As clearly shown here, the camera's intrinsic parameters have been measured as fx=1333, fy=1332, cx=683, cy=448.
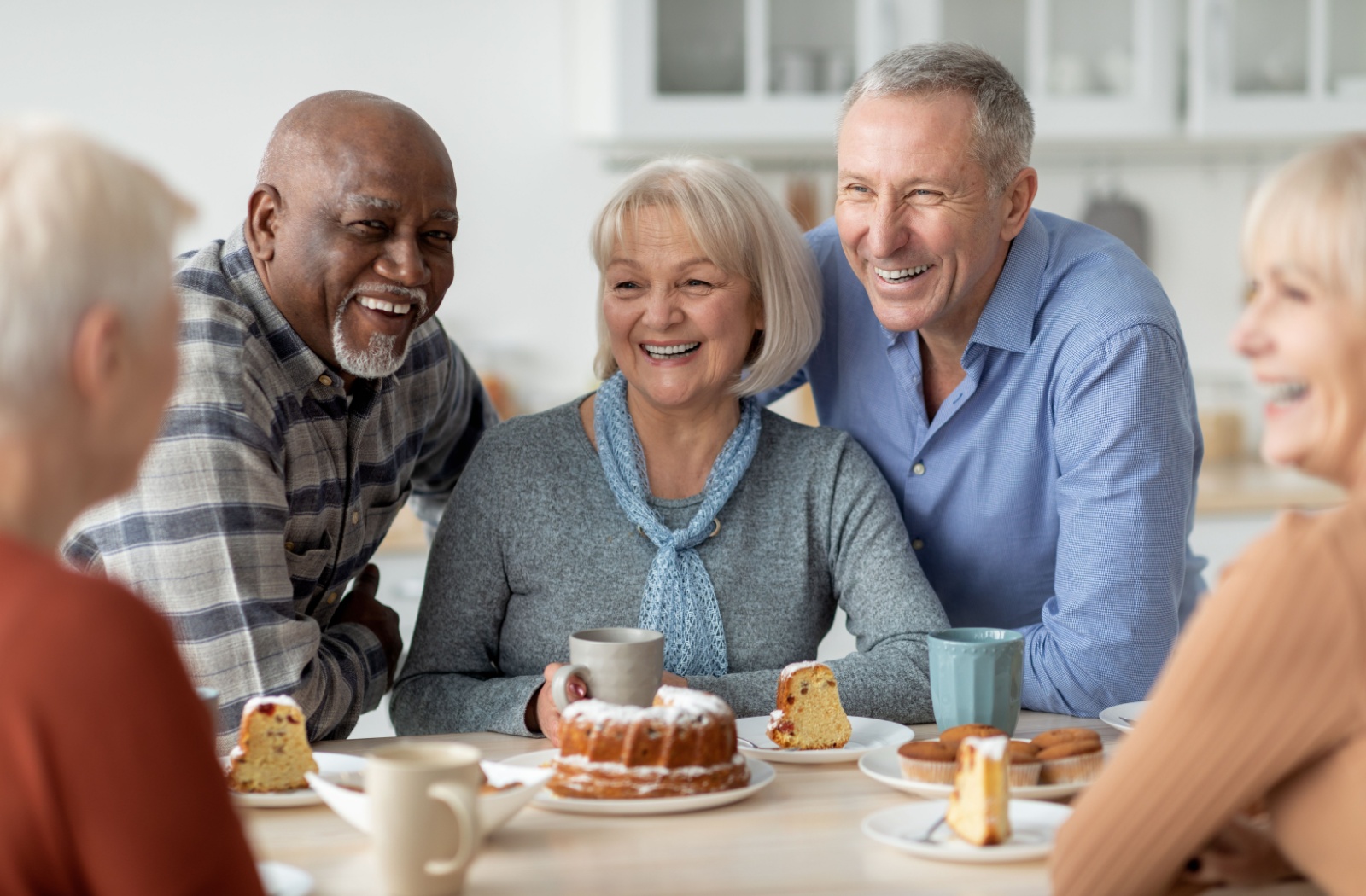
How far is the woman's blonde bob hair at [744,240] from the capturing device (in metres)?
1.84

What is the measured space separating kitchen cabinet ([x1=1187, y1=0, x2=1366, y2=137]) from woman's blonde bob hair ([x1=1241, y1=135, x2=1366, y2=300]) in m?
3.18

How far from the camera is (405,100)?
3.83 m

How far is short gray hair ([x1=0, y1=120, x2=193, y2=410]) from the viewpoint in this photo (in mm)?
709

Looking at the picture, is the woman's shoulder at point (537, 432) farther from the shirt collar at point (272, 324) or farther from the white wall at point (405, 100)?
the white wall at point (405, 100)

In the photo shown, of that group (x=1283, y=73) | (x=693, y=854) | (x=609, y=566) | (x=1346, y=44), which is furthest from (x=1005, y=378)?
(x=1346, y=44)

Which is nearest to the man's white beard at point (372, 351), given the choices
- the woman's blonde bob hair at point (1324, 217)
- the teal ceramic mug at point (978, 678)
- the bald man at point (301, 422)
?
the bald man at point (301, 422)

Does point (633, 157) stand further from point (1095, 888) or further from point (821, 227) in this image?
point (1095, 888)

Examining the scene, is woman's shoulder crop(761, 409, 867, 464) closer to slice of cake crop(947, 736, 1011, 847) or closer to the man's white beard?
the man's white beard

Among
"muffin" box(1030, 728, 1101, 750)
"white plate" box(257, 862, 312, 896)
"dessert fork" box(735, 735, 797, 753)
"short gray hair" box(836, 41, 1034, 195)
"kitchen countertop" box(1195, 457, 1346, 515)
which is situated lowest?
"kitchen countertop" box(1195, 457, 1346, 515)

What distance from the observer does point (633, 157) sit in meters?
4.00

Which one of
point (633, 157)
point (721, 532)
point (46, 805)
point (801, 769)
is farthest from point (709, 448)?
point (633, 157)

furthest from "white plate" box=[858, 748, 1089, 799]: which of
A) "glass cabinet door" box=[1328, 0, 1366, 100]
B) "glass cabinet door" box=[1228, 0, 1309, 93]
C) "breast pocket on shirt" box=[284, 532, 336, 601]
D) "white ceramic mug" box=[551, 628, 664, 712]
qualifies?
"glass cabinet door" box=[1328, 0, 1366, 100]

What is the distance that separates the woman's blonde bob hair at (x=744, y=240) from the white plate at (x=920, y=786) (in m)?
0.75

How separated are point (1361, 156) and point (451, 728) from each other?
3.84 ft
